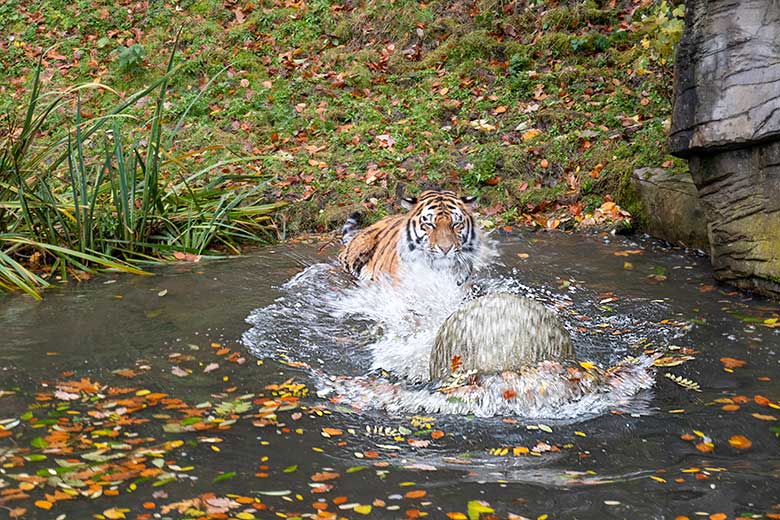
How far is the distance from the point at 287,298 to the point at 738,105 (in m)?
3.80

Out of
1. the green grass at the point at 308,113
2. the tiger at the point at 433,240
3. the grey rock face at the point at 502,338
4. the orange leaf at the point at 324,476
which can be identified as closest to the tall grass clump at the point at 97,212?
the green grass at the point at 308,113

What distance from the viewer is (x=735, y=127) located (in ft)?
22.9

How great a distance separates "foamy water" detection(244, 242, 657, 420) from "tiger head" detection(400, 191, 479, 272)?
6.5 inches

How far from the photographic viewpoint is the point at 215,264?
8.70 meters

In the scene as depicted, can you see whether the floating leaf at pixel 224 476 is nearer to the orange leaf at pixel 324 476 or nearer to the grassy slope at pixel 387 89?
the orange leaf at pixel 324 476

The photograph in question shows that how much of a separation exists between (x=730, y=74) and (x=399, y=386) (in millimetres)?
3563

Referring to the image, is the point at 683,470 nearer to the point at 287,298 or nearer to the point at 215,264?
the point at 287,298

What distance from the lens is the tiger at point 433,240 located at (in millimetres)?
7352

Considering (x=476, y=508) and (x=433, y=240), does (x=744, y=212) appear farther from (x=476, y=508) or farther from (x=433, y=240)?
(x=476, y=508)

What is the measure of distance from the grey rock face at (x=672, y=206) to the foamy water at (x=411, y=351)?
1.89 meters

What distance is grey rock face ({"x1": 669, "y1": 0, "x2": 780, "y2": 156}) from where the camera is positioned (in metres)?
6.83

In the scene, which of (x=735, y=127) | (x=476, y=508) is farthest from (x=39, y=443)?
(x=735, y=127)

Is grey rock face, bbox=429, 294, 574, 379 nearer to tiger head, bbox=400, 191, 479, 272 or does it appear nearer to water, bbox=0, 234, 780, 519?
water, bbox=0, 234, 780, 519

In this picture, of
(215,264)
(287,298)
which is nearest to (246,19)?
(215,264)
